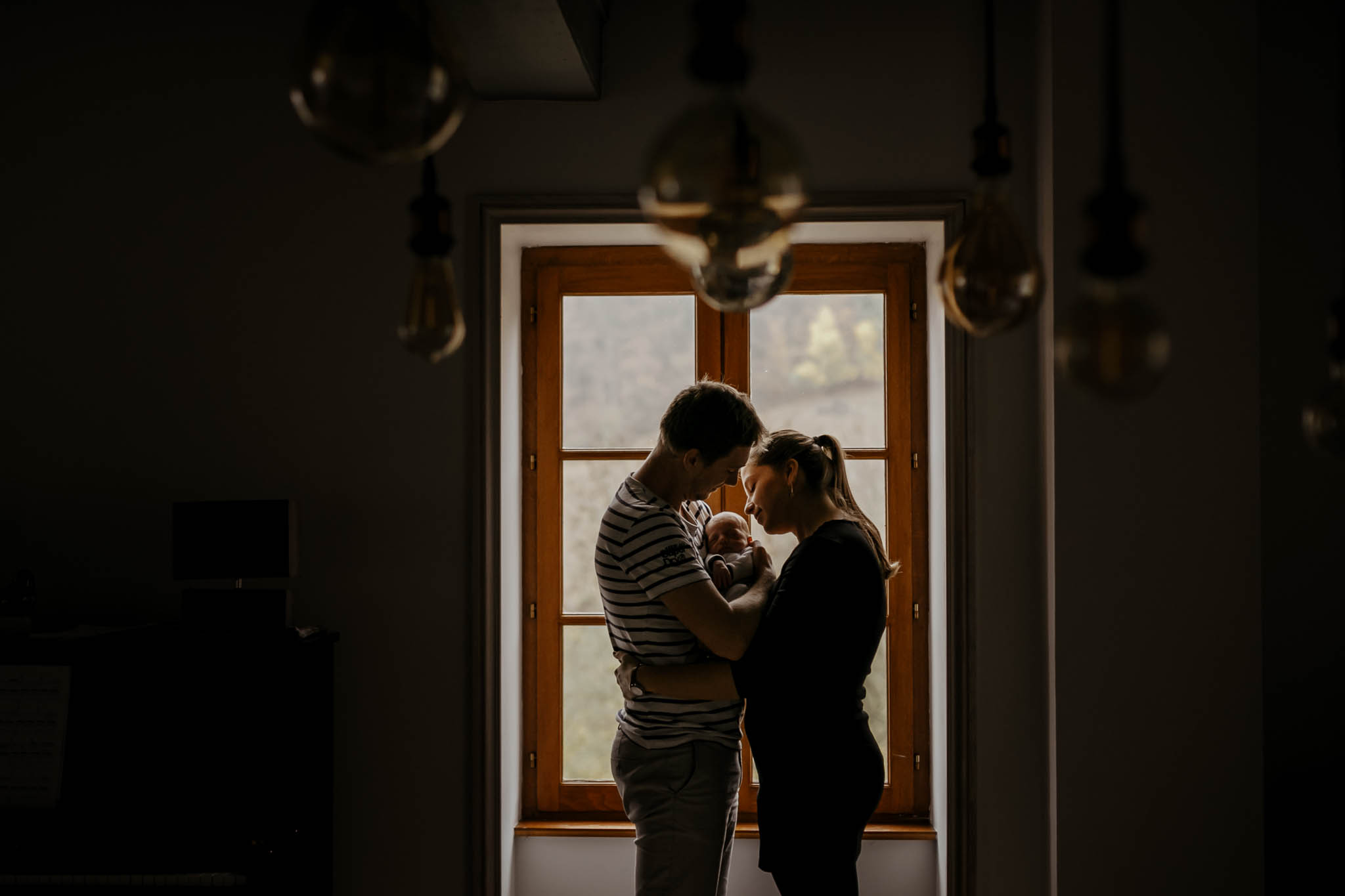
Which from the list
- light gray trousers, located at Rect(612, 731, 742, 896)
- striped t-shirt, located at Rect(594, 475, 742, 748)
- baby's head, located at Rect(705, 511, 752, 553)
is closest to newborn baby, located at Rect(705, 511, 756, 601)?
baby's head, located at Rect(705, 511, 752, 553)

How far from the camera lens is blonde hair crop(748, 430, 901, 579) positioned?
95.6 inches

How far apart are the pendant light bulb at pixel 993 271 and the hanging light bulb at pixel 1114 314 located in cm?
31

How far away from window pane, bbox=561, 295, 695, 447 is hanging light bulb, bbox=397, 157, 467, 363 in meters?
1.98

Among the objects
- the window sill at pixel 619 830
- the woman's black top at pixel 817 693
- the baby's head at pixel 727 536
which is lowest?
the window sill at pixel 619 830

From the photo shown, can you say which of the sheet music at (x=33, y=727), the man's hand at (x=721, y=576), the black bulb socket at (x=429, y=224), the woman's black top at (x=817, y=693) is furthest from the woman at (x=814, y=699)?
the sheet music at (x=33, y=727)

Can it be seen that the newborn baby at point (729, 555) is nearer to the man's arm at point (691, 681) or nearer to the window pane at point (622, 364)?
the man's arm at point (691, 681)

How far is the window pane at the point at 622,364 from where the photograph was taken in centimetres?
328

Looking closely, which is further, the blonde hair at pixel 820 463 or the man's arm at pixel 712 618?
the blonde hair at pixel 820 463

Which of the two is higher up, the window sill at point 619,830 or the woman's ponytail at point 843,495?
the woman's ponytail at point 843,495

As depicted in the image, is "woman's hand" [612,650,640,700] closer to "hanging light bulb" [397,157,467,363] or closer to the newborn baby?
the newborn baby

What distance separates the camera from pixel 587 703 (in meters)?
3.28

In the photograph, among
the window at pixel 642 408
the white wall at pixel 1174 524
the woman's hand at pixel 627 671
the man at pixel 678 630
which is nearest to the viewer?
the man at pixel 678 630

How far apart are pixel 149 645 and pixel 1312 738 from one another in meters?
3.38

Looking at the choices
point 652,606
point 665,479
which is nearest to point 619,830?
point 652,606
